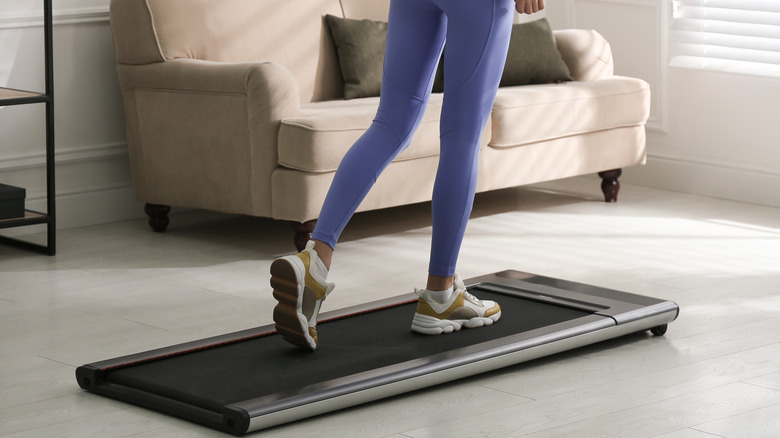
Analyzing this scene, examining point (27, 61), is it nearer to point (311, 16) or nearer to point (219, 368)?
point (311, 16)

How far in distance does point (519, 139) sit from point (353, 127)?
82 cm

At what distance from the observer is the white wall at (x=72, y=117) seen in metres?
4.29

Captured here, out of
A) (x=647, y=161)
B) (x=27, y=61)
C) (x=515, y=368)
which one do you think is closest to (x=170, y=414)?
(x=515, y=368)

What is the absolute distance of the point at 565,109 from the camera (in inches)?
180

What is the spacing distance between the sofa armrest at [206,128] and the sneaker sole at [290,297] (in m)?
1.44

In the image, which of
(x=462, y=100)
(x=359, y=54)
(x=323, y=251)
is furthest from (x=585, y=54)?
(x=323, y=251)

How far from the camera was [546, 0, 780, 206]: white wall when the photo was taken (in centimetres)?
483

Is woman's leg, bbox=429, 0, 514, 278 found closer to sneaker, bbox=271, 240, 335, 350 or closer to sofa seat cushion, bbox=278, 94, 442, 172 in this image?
sneaker, bbox=271, 240, 335, 350

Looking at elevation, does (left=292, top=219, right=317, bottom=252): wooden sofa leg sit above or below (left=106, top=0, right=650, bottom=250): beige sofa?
below

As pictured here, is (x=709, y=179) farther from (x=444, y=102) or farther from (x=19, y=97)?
(x=19, y=97)

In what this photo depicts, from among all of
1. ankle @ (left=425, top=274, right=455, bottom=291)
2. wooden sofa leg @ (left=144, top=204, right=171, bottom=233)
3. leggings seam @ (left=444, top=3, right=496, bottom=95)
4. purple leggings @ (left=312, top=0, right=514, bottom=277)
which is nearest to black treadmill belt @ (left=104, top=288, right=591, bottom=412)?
ankle @ (left=425, top=274, right=455, bottom=291)

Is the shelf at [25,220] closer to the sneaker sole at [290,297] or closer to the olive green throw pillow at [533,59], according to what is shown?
the sneaker sole at [290,297]

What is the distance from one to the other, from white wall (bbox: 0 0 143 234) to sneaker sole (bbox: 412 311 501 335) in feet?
7.09

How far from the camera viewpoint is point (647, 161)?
17.4 ft
